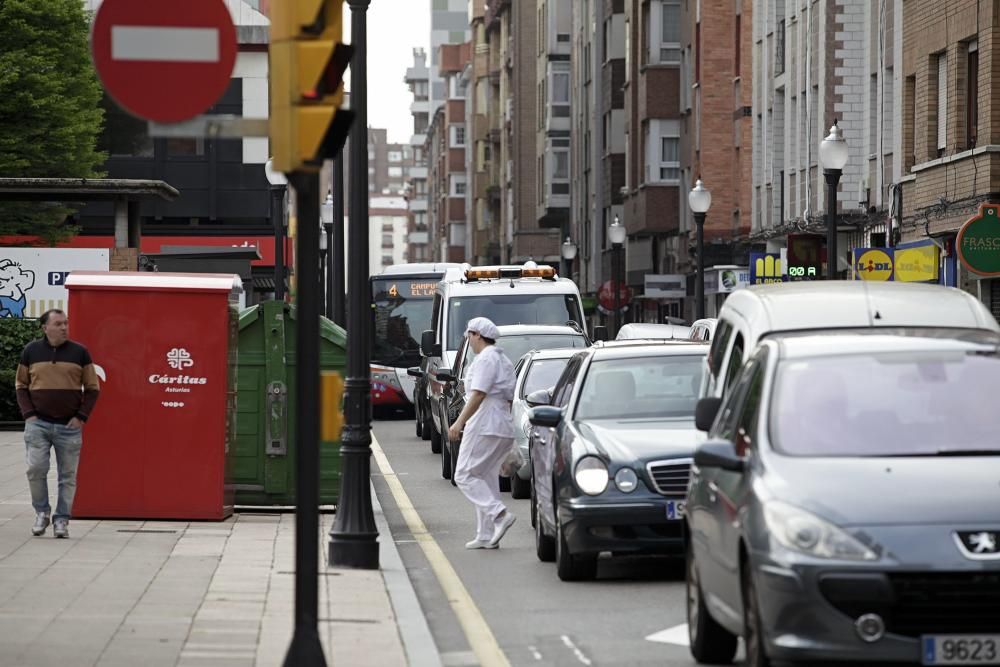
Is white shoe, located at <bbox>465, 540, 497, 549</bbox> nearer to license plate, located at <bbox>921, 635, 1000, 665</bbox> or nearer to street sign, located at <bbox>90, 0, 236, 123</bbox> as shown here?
license plate, located at <bbox>921, 635, 1000, 665</bbox>

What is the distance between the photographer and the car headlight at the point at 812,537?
8008 mm

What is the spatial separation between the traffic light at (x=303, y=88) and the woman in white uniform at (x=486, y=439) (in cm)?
833

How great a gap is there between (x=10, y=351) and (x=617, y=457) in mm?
21283

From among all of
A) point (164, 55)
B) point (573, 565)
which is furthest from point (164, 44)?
point (573, 565)

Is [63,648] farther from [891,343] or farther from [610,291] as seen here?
[610,291]

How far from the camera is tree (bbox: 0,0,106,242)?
2185 inches

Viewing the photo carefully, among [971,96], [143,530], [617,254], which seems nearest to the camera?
[143,530]

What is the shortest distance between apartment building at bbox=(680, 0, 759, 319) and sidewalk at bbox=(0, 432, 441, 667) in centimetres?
3715

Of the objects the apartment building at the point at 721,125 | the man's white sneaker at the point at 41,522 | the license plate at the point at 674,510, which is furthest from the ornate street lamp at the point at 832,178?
the apartment building at the point at 721,125

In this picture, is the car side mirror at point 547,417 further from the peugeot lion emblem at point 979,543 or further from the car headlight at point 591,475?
the peugeot lion emblem at point 979,543

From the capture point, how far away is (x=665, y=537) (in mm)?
13492

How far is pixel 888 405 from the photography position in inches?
359

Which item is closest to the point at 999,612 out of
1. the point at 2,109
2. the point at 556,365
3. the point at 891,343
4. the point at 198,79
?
the point at 891,343

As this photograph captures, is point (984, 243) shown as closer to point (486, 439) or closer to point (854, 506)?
point (486, 439)
